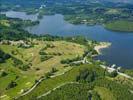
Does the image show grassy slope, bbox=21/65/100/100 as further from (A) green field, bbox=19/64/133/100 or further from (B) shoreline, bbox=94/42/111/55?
(B) shoreline, bbox=94/42/111/55

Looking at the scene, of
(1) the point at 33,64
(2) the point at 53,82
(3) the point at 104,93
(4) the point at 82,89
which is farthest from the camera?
(1) the point at 33,64

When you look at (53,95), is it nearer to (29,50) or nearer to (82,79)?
(82,79)

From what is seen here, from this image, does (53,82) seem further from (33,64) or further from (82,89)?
(33,64)

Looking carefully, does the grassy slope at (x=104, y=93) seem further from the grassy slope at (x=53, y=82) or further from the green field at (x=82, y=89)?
the grassy slope at (x=53, y=82)

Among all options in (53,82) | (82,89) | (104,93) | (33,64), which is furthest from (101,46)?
(104,93)

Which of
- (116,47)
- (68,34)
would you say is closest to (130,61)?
Answer: (116,47)

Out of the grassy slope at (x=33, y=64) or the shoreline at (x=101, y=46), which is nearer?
the grassy slope at (x=33, y=64)

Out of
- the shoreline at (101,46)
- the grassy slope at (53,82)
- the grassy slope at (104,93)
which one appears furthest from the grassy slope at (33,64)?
the grassy slope at (104,93)

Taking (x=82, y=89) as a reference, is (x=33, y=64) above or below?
below

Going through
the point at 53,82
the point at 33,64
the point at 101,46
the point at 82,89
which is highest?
the point at 82,89

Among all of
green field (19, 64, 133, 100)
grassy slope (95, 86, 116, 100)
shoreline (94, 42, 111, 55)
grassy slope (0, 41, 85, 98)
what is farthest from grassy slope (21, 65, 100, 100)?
shoreline (94, 42, 111, 55)

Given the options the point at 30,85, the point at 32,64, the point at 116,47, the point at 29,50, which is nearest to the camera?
the point at 30,85
